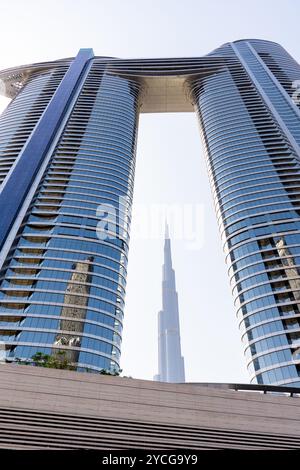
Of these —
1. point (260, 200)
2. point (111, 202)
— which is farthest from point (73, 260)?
point (260, 200)

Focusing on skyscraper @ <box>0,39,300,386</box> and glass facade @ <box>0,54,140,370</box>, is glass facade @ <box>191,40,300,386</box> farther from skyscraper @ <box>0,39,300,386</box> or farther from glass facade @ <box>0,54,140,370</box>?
glass facade @ <box>0,54,140,370</box>

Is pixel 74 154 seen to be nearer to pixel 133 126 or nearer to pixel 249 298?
pixel 133 126

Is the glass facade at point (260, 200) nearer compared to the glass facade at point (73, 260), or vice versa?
the glass facade at point (73, 260)

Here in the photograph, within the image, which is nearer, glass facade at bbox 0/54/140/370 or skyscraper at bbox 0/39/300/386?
glass facade at bbox 0/54/140/370

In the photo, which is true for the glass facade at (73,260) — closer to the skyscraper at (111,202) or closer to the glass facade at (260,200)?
the skyscraper at (111,202)

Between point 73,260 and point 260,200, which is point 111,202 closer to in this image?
point 73,260

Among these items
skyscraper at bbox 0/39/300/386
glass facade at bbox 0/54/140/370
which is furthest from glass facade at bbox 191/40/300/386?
glass facade at bbox 0/54/140/370

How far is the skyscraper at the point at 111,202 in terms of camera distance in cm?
6222

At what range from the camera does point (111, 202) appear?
79562mm

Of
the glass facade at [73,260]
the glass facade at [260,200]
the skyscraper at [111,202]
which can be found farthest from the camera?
the glass facade at [260,200]

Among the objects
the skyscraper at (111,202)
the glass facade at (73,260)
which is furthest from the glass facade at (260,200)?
the glass facade at (73,260)

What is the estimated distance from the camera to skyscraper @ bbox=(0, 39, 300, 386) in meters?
62.2

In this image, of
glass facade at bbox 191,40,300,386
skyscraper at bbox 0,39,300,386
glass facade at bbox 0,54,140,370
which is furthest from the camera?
glass facade at bbox 191,40,300,386

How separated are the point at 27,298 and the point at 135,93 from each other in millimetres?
74845
